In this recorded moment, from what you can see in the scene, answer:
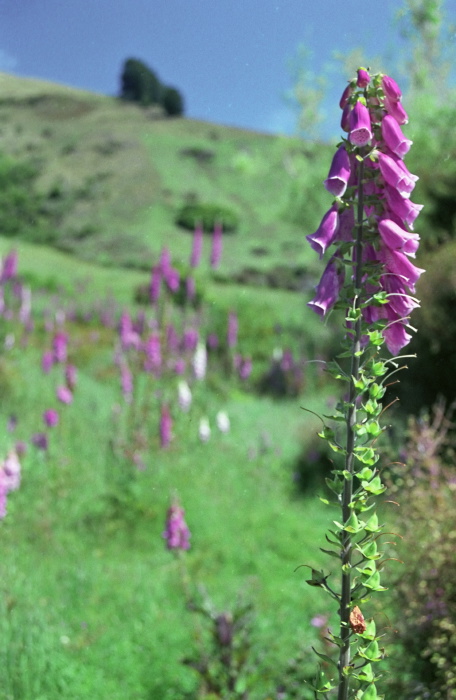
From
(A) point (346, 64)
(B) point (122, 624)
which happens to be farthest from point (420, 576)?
(A) point (346, 64)

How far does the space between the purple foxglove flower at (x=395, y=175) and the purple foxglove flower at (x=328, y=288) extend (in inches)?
8.7

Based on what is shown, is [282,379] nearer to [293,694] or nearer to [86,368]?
[86,368]

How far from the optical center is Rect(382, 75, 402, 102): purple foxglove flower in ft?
5.13

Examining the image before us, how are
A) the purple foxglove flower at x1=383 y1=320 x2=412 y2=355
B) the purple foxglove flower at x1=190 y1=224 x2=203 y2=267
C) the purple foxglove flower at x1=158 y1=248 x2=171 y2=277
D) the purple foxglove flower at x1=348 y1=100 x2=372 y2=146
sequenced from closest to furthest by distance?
1. the purple foxglove flower at x1=348 y1=100 x2=372 y2=146
2. the purple foxglove flower at x1=383 y1=320 x2=412 y2=355
3. the purple foxglove flower at x1=158 y1=248 x2=171 y2=277
4. the purple foxglove flower at x1=190 y1=224 x2=203 y2=267

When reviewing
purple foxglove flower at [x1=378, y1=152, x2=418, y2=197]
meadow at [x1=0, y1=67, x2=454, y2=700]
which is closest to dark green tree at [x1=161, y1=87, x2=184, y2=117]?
meadow at [x1=0, y1=67, x2=454, y2=700]

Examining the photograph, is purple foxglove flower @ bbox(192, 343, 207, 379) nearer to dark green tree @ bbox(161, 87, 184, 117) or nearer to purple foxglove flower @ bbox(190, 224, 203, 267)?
purple foxglove flower @ bbox(190, 224, 203, 267)

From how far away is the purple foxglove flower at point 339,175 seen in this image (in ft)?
5.01

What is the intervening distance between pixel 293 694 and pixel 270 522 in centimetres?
286

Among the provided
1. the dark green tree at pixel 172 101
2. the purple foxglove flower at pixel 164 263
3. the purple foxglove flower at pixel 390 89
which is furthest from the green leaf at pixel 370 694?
the dark green tree at pixel 172 101

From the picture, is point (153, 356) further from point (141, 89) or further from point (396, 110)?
point (141, 89)

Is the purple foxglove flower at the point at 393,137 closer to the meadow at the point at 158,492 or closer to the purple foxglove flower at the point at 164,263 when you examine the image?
the meadow at the point at 158,492

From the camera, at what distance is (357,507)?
155cm

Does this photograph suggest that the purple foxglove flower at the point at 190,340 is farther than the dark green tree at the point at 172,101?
No

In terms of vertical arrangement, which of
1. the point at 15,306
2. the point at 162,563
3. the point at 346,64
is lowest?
the point at 162,563
